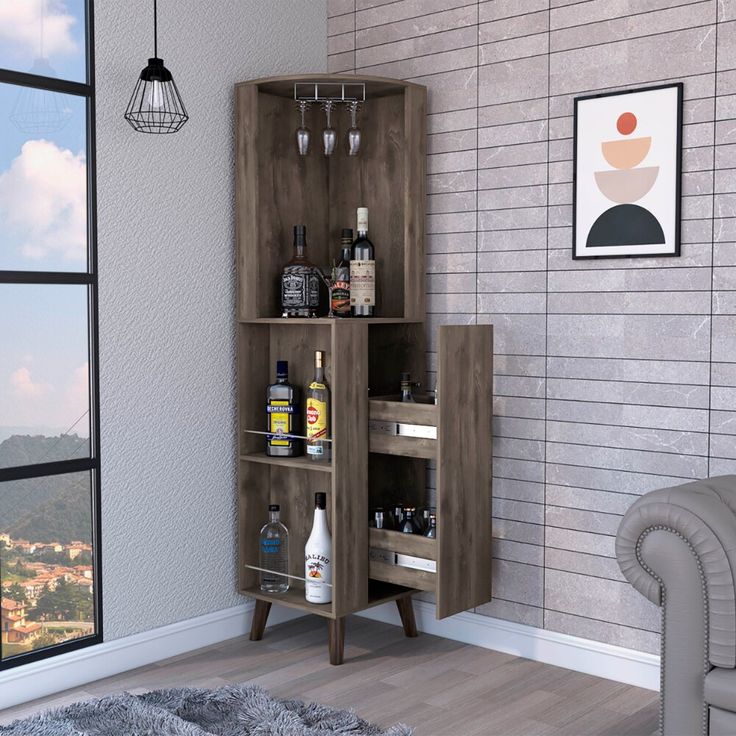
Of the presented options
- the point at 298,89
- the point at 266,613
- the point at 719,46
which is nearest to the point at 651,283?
the point at 719,46

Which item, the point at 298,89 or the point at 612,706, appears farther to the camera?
the point at 298,89

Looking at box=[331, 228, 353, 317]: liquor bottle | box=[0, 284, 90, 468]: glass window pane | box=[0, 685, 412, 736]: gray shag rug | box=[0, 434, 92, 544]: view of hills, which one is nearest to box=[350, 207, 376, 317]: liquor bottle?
box=[331, 228, 353, 317]: liquor bottle

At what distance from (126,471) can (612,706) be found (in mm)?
1573

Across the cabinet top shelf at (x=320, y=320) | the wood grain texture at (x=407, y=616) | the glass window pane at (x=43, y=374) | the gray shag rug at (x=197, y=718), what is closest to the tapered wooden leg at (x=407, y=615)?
the wood grain texture at (x=407, y=616)

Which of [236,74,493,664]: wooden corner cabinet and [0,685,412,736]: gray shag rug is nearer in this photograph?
[0,685,412,736]: gray shag rug

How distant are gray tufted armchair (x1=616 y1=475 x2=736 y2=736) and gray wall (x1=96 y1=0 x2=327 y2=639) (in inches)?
58.2

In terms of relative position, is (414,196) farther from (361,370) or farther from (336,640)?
(336,640)

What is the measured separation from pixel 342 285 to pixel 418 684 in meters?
1.27

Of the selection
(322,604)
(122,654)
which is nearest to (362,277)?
(322,604)

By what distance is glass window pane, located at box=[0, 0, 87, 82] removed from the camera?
2.69 m

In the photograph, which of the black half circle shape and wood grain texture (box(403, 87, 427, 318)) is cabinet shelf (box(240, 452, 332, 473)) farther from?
the black half circle shape

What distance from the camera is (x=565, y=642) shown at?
3.01 m

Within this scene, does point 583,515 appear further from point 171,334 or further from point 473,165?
point 171,334

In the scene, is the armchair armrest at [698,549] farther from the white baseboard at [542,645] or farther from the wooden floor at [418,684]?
the white baseboard at [542,645]
